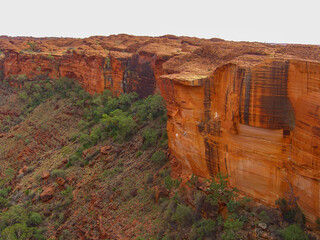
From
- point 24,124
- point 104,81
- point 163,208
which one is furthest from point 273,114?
point 24,124

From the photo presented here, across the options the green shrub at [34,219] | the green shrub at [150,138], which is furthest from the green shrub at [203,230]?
the green shrub at [34,219]

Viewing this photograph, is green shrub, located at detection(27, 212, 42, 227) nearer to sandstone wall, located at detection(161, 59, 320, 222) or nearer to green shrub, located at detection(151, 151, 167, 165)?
green shrub, located at detection(151, 151, 167, 165)

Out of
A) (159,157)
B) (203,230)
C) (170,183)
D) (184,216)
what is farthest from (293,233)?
(159,157)

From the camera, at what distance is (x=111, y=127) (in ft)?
90.7

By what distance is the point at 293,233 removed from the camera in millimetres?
12000

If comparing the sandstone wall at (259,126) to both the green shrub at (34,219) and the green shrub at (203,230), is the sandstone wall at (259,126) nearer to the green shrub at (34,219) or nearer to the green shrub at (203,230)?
the green shrub at (203,230)

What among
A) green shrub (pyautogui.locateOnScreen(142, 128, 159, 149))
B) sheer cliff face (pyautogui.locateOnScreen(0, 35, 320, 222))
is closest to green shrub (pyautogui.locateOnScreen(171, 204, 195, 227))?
sheer cliff face (pyautogui.locateOnScreen(0, 35, 320, 222))

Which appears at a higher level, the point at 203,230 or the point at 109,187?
the point at 203,230

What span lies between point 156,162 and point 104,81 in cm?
1716

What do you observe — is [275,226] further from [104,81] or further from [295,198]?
[104,81]

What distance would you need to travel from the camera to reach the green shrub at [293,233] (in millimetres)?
11891

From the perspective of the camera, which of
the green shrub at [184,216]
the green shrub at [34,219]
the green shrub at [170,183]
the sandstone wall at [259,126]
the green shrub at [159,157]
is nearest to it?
the sandstone wall at [259,126]

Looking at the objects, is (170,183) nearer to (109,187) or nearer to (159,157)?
(159,157)

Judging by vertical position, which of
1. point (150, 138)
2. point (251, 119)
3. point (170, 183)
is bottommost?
point (170, 183)
